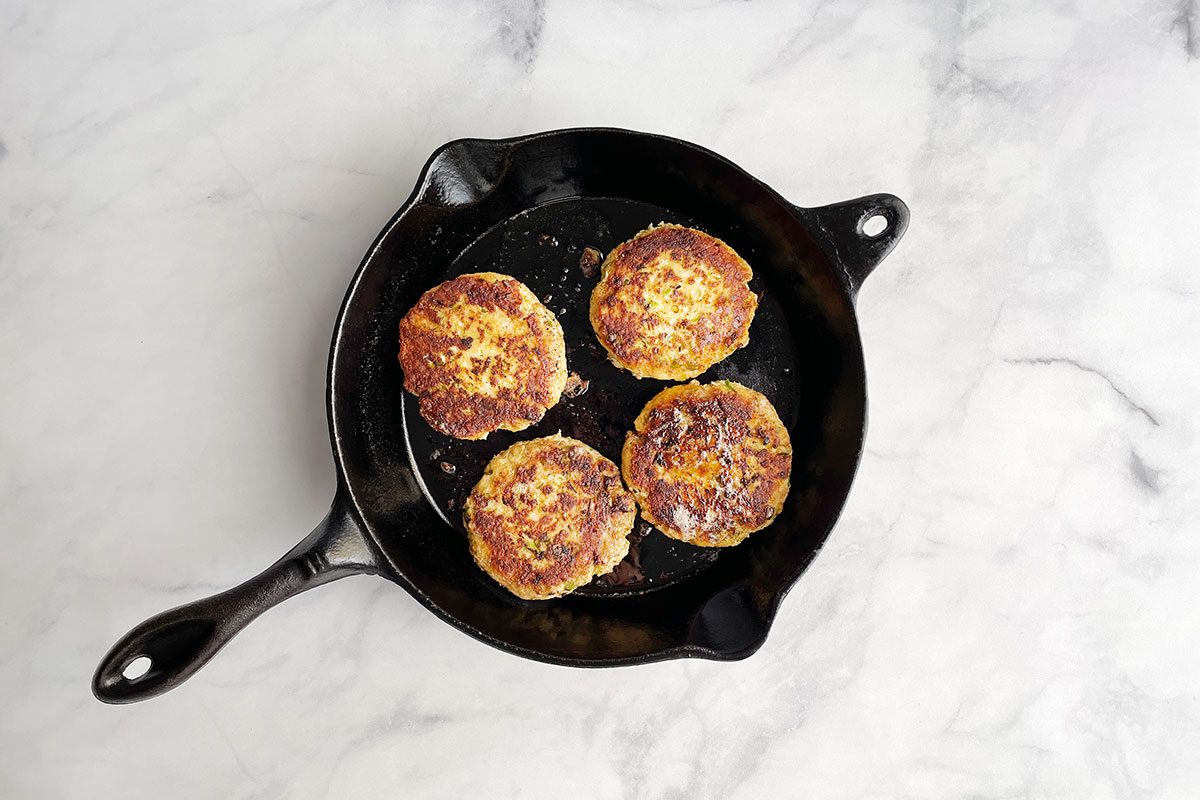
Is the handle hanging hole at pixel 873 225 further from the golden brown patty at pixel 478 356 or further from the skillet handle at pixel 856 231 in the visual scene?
the golden brown patty at pixel 478 356

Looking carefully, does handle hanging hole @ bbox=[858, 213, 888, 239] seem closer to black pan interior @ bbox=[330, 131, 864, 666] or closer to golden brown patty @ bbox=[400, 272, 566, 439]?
black pan interior @ bbox=[330, 131, 864, 666]

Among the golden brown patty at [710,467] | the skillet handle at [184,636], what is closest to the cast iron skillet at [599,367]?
the golden brown patty at [710,467]

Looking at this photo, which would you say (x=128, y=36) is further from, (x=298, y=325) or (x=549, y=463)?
(x=549, y=463)

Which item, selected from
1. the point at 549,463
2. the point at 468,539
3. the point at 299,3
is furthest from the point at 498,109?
the point at 468,539

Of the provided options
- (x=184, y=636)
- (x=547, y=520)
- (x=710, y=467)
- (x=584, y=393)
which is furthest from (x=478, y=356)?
(x=184, y=636)

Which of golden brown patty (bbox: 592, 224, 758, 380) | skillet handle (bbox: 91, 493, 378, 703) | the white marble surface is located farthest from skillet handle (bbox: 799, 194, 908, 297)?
skillet handle (bbox: 91, 493, 378, 703)

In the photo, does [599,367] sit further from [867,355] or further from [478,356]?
[867,355]
